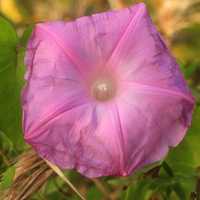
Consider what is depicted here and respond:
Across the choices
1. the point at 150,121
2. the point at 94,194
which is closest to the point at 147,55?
the point at 150,121

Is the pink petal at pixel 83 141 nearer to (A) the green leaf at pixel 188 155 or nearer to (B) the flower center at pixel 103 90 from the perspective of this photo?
(B) the flower center at pixel 103 90

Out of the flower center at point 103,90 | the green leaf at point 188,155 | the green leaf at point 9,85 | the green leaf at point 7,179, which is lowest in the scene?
the green leaf at point 188,155

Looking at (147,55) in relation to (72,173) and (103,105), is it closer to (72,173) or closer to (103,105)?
(103,105)

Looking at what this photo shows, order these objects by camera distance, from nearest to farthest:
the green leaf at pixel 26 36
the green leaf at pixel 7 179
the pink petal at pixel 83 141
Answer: the pink petal at pixel 83 141, the green leaf at pixel 7 179, the green leaf at pixel 26 36

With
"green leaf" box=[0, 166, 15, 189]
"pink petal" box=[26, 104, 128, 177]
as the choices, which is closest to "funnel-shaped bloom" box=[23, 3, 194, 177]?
"pink petal" box=[26, 104, 128, 177]

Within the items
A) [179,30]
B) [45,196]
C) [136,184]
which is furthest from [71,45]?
[179,30]

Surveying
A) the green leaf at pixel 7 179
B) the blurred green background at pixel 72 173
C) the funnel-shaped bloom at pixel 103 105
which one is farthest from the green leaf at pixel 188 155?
the green leaf at pixel 7 179
